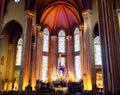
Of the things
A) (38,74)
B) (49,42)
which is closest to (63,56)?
(49,42)

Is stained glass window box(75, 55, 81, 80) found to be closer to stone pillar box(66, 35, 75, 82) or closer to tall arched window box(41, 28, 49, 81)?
stone pillar box(66, 35, 75, 82)

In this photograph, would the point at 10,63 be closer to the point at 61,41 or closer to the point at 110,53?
the point at 61,41

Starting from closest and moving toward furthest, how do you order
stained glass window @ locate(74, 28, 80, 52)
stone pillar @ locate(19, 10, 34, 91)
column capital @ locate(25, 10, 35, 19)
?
stone pillar @ locate(19, 10, 34, 91), column capital @ locate(25, 10, 35, 19), stained glass window @ locate(74, 28, 80, 52)

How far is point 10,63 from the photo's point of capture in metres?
24.4

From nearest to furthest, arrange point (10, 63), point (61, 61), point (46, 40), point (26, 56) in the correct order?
point (26, 56)
point (10, 63)
point (61, 61)
point (46, 40)

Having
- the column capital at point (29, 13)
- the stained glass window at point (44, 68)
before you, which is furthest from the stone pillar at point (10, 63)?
the column capital at point (29, 13)

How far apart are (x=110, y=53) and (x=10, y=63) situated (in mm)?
16383

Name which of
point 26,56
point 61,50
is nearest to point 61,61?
point 61,50

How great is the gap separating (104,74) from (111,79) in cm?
137

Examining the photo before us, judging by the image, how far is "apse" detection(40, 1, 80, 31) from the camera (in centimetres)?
2719

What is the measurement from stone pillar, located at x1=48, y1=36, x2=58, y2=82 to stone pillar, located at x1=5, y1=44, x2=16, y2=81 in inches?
250

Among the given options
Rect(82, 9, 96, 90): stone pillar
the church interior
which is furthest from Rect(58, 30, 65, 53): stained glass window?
Rect(82, 9, 96, 90): stone pillar

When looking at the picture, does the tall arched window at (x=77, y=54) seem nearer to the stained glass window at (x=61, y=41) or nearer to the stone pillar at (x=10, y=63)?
the stained glass window at (x=61, y=41)

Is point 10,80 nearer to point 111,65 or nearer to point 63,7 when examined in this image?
point 63,7
